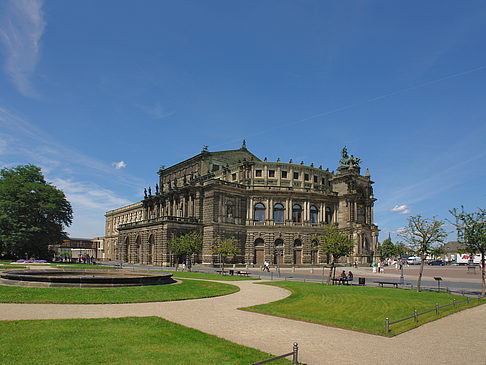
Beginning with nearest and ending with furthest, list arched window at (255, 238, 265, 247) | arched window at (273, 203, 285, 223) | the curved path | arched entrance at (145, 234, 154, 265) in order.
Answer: the curved path < arched entrance at (145, 234, 154, 265) < arched window at (255, 238, 265, 247) < arched window at (273, 203, 285, 223)

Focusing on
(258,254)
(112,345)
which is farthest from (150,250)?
(112,345)

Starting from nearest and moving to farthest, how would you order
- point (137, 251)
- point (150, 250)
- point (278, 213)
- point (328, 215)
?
point (150, 250)
point (278, 213)
point (137, 251)
point (328, 215)

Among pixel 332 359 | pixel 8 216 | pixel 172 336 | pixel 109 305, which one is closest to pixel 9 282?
pixel 109 305

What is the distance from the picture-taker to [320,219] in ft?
255

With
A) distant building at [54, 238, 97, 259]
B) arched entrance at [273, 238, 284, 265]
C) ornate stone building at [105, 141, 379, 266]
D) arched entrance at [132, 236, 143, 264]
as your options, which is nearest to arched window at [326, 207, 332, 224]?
ornate stone building at [105, 141, 379, 266]

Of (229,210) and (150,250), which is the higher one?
(229,210)

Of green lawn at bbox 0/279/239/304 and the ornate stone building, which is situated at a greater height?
the ornate stone building

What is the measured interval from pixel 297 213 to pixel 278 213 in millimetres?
4077

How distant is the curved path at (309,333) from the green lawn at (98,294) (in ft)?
3.52

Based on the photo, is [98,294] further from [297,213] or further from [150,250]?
[297,213]

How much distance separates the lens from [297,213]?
250 ft

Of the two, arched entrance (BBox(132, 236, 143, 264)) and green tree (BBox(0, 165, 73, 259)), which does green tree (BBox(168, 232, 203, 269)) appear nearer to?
arched entrance (BBox(132, 236, 143, 264))

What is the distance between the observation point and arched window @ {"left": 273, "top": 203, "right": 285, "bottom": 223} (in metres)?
74.8

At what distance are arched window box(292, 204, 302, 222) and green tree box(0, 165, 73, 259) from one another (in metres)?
41.5
